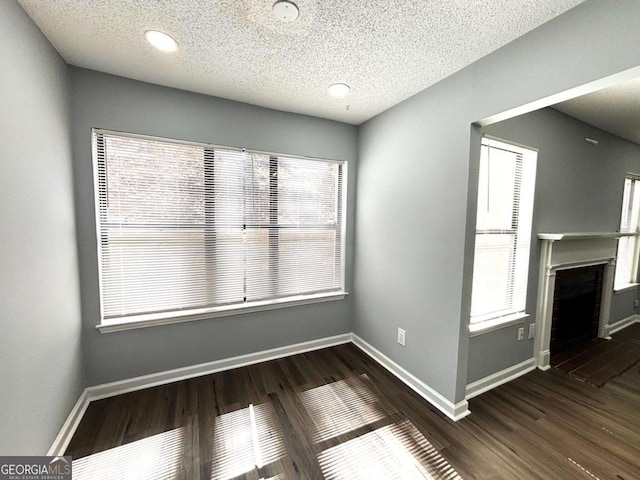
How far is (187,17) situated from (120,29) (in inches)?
17.8

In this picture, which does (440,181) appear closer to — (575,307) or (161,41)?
(161,41)

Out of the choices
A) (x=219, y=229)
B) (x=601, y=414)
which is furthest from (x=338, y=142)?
(x=601, y=414)

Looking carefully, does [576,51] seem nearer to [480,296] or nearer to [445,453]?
[480,296]

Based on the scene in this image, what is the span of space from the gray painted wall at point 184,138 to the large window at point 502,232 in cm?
134

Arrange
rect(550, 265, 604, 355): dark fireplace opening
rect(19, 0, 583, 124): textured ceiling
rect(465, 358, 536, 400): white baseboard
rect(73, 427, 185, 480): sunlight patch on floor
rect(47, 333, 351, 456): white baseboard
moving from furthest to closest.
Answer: rect(550, 265, 604, 355): dark fireplace opening
rect(465, 358, 536, 400): white baseboard
rect(47, 333, 351, 456): white baseboard
rect(73, 427, 185, 480): sunlight patch on floor
rect(19, 0, 583, 124): textured ceiling

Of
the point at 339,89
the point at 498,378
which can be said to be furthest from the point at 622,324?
the point at 339,89

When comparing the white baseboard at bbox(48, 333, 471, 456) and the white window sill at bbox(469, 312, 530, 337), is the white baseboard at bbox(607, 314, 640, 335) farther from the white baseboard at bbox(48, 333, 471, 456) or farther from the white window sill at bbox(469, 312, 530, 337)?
the white baseboard at bbox(48, 333, 471, 456)

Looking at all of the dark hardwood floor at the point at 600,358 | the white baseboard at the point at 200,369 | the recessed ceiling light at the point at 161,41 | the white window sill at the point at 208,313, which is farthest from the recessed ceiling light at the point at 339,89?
the dark hardwood floor at the point at 600,358

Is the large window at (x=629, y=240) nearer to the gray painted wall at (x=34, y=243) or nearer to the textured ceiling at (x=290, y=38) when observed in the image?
the textured ceiling at (x=290, y=38)

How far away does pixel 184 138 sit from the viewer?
6.87 feet

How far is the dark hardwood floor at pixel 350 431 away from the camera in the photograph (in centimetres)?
144

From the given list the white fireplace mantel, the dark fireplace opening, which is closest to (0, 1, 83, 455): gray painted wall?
the white fireplace mantel

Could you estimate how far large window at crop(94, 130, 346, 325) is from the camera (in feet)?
6.42

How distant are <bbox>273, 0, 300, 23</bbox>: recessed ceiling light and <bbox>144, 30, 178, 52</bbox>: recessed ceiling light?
72cm
